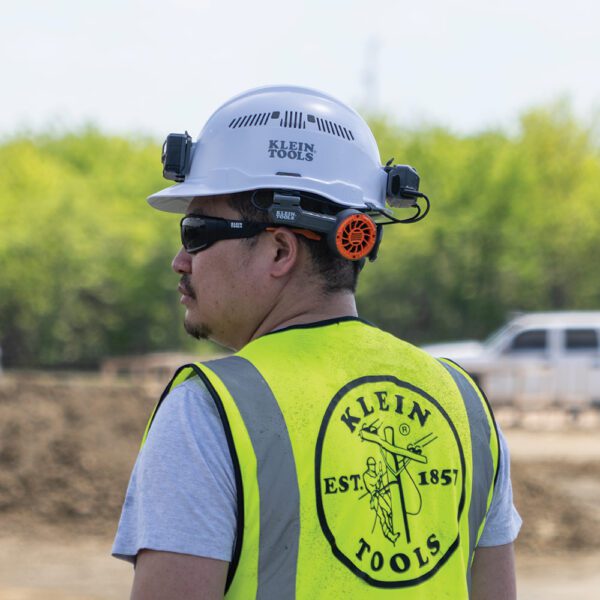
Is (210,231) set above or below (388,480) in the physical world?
above

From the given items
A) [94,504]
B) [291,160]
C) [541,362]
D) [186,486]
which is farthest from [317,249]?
[541,362]

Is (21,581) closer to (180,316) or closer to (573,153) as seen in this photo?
Answer: (180,316)

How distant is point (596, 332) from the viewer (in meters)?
22.0

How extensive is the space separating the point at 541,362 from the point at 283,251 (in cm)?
2048

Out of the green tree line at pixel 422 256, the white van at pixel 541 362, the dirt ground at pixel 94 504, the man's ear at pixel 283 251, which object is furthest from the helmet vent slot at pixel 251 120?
the green tree line at pixel 422 256

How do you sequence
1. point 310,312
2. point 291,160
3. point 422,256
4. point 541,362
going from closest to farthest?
point 310,312 → point 291,160 → point 541,362 → point 422,256

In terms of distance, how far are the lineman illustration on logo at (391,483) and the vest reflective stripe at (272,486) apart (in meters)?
0.15

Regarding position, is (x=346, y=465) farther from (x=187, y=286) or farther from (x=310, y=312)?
(x=187, y=286)

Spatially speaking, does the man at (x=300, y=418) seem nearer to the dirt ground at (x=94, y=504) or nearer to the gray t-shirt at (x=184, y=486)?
the gray t-shirt at (x=184, y=486)

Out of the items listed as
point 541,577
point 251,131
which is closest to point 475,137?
point 541,577

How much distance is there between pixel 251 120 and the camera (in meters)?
2.18

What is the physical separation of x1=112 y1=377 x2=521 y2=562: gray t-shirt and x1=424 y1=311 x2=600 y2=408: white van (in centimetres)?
1896

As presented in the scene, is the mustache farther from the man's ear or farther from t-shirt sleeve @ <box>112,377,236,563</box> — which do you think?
t-shirt sleeve @ <box>112,377,236,563</box>

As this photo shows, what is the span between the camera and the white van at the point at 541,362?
67.6ft
